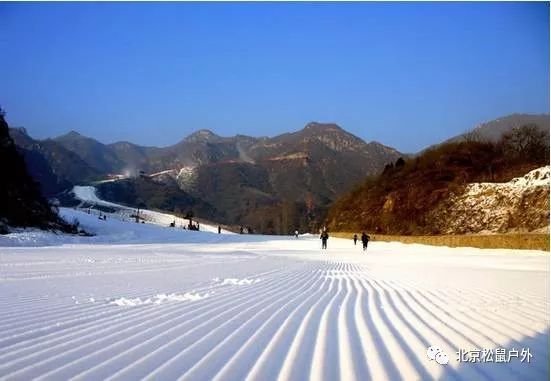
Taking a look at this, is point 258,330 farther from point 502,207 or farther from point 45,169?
point 45,169

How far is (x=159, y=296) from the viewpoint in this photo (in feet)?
28.0

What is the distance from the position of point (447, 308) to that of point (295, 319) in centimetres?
248

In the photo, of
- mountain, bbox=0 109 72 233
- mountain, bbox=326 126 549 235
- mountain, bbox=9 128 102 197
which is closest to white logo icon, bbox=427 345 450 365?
mountain, bbox=0 109 72 233

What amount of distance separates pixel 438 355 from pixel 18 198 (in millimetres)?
36497

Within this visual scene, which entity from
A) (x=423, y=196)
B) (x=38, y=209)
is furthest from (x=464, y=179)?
(x=38, y=209)

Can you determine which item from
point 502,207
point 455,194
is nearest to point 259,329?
point 502,207

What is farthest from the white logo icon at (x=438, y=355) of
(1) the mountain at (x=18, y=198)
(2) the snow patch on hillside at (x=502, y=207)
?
(2) the snow patch on hillside at (x=502, y=207)

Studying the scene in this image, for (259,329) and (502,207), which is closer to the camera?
(259,329)

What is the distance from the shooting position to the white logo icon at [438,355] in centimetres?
452

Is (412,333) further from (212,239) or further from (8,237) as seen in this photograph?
(212,239)

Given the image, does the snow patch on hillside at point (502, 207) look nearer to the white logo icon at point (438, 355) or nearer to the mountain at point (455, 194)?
the mountain at point (455, 194)

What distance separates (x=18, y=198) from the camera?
1411 inches

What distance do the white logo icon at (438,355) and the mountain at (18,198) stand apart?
2999cm

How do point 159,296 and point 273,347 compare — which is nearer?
point 273,347
